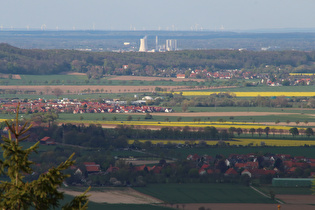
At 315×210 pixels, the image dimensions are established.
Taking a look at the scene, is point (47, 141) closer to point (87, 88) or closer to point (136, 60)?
point (87, 88)

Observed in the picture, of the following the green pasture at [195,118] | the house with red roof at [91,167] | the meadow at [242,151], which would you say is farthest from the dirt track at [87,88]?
the house with red roof at [91,167]

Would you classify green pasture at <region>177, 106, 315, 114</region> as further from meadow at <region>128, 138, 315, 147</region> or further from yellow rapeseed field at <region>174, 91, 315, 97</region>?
meadow at <region>128, 138, 315, 147</region>

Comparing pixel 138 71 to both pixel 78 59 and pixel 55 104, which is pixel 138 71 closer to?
pixel 78 59

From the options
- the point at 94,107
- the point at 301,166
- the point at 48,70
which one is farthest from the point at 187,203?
the point at 48,70

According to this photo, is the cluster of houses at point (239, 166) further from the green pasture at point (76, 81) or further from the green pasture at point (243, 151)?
the green pasture at point (76, 81)

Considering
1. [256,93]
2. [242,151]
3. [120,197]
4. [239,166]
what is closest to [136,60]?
[256,93]

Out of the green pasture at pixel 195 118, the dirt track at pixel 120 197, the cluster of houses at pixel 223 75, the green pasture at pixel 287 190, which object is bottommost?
the cluster of houses at pixel 223 75
